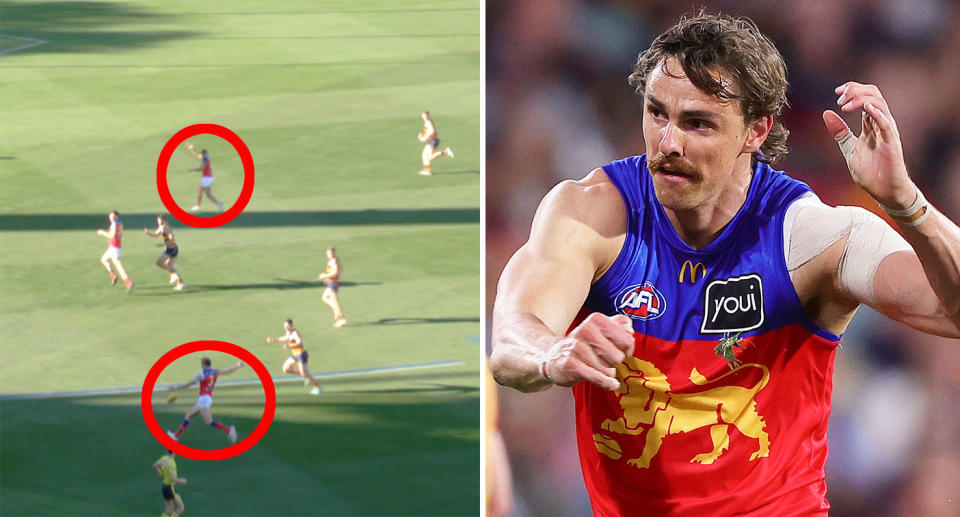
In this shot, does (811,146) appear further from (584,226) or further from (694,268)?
(584,226)

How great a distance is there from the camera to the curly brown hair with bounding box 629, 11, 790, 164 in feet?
19.3

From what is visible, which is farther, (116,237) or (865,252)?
(116,237)

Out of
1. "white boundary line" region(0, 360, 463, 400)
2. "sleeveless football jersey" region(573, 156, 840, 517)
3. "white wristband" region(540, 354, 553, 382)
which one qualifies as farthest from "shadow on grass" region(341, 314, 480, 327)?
"white wristband" region(540, 354, 553, 382)

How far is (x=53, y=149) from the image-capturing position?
28.5m

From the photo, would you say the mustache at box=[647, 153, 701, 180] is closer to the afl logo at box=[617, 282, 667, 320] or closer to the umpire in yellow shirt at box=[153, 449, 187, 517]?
the afl logo at box=[617, 282, 667, 320]

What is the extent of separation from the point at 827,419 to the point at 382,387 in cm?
1411

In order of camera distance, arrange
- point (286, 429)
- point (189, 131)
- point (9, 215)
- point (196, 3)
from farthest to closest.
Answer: point (196, 3), point (9, 215), point (286, 429), point (189, 131)

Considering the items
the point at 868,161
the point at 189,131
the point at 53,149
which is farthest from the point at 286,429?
the point at 868,161

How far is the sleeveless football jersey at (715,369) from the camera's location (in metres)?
6.06

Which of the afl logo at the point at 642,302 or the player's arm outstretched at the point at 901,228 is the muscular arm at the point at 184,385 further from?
the player's arm outstretched at the point at 901,228

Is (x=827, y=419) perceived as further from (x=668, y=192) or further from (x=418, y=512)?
(x=418, y=512)

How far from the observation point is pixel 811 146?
6449mm

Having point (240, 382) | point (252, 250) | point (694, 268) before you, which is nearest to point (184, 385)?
point (240, 382)

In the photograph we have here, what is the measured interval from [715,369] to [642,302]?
1.28 feet
